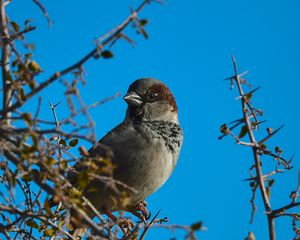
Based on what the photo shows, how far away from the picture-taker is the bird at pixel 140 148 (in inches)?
169

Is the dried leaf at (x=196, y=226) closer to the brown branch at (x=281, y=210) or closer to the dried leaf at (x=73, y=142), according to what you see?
the brown branch at (x=281, y=210)

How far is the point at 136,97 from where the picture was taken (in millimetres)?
4926

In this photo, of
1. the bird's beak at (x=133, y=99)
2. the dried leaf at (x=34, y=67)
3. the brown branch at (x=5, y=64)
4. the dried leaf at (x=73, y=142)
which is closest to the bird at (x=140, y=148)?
the bird's beak at (x=133, y=99)

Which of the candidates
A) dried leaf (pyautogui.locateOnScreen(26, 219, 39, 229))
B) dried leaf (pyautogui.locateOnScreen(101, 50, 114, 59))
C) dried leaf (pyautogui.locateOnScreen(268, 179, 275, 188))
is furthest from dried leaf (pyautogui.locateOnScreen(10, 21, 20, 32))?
dried leaf (pyautogui.locateOnScreen(268, 179, 275, 188))

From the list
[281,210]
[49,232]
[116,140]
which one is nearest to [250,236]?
[281,210]

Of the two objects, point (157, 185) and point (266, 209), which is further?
point (157, 185)

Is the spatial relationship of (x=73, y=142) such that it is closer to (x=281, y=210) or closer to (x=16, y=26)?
(x=16, y=26)

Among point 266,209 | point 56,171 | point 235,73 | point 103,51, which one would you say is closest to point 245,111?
point 235,73

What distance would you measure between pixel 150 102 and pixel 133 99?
182mm

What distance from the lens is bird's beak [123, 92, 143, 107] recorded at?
4861mm

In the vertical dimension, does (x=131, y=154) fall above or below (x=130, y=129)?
below

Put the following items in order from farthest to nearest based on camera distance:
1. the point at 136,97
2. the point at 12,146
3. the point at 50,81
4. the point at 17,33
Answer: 1. the point at 136,97
2. the point at 17,33
3. the point at 12,146
4. the point at 50,81

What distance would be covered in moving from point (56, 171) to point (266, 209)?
99cm

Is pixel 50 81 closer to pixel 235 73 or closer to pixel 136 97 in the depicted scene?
pixel 235 73
